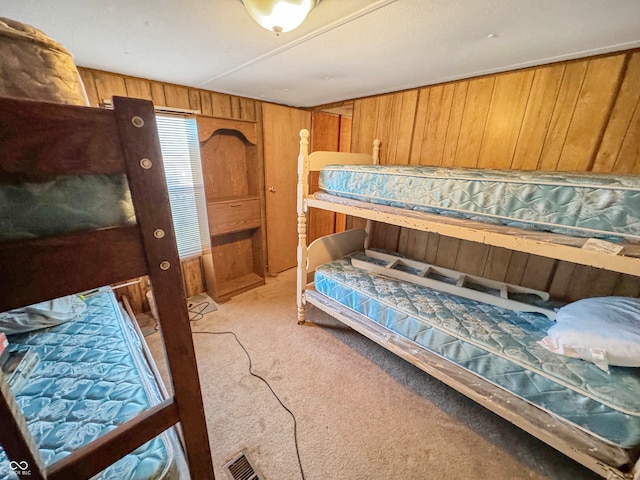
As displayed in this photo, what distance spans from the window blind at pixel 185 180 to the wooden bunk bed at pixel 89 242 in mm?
1961

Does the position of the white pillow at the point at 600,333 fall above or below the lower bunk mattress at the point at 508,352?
above

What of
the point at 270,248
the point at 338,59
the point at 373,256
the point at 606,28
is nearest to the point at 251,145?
the point at 270,248

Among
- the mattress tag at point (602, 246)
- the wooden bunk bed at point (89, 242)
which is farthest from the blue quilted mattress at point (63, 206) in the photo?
the mattress tag at point (602, 246)

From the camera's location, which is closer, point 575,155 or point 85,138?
point 85,138

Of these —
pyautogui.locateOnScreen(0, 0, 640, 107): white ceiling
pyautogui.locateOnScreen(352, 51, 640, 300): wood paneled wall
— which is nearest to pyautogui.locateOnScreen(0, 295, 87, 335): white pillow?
pyautogui.locateOnScreen(0, 0, 640, 107): white ceiling

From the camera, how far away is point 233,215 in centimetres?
258

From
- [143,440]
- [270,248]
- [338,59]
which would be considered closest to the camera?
[143,440]

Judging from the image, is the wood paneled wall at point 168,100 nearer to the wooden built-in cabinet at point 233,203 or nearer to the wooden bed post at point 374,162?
the wooden built-in cabinet at point 233,203

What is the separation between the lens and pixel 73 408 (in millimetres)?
907

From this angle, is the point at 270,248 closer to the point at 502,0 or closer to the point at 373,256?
the point at 373,256

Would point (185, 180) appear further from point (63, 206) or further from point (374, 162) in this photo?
point (63, 206)

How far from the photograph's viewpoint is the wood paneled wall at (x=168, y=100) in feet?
6.16

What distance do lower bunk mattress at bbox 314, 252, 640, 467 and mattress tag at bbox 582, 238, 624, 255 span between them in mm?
541

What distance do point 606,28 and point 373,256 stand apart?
1961 millimetres
